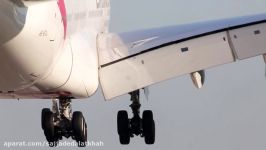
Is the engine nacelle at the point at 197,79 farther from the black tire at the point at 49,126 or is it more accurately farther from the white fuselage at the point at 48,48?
the black tire at the point at 49,126

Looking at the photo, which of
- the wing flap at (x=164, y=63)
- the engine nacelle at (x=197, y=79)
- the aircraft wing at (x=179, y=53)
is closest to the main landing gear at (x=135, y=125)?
the engine nacelle at (x=197, y=79)

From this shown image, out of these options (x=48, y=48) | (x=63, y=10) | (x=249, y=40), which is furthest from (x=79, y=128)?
(x=48, y=48)

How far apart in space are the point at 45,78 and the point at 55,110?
285 inches

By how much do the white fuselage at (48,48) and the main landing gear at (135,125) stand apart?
12.4ft

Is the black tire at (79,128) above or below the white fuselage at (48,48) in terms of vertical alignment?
below

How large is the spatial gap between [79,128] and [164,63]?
3.66m

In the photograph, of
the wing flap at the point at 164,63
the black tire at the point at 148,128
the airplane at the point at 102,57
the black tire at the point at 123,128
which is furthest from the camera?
the black tire at the point at 148,128

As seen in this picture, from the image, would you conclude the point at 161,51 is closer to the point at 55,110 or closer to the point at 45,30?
the point at 55,110

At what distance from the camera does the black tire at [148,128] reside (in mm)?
62344

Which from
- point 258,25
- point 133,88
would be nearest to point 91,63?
point 133,88

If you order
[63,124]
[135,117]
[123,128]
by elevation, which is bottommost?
[63,124]

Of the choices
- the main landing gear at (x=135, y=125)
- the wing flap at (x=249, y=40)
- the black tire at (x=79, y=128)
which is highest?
the wing flap at (x=249, y=40)

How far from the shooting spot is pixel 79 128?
57906mm

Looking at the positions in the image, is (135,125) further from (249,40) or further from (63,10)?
(63,10)
